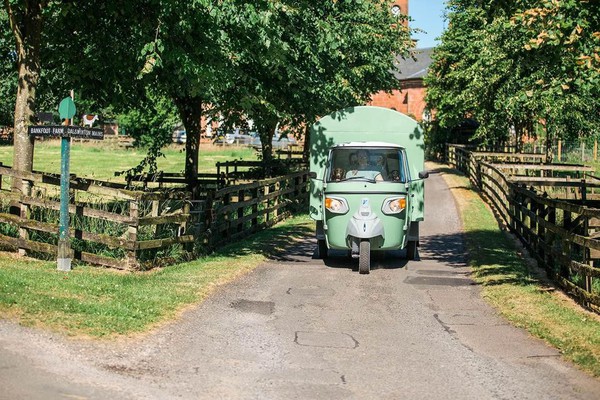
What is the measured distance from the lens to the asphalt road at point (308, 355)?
7.05 meters

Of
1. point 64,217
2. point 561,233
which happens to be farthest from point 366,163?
point 64,217

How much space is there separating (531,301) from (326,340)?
4017 millimetres

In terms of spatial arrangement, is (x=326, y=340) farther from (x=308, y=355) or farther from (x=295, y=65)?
(x=295, y=65)

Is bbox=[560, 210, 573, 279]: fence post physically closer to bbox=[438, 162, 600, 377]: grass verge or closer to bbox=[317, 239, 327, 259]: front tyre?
bbox=[438, 162, 600, 377]: grass verge

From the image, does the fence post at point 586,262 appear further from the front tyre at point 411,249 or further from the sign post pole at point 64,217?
the sign post pole at point 64,217

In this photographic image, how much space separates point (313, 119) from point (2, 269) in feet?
40.3

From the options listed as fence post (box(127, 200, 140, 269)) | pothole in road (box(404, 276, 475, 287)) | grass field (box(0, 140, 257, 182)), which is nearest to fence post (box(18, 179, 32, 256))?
fence post (box(127, 200, 140, 269))

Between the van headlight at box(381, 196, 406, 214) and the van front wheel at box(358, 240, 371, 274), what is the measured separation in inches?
31.0

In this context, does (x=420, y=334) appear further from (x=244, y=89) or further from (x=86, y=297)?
(x=244, y=89)

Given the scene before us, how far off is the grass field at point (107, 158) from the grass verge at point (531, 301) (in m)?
22.3

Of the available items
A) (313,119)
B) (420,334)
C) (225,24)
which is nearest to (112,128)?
(313,119)

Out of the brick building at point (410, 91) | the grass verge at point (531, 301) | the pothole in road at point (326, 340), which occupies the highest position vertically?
the brick building at point (410, 91)

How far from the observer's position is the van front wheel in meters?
14.4

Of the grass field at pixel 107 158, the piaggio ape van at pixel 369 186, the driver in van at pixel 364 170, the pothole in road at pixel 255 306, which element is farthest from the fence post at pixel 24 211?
the grass field at pixel 107 158
